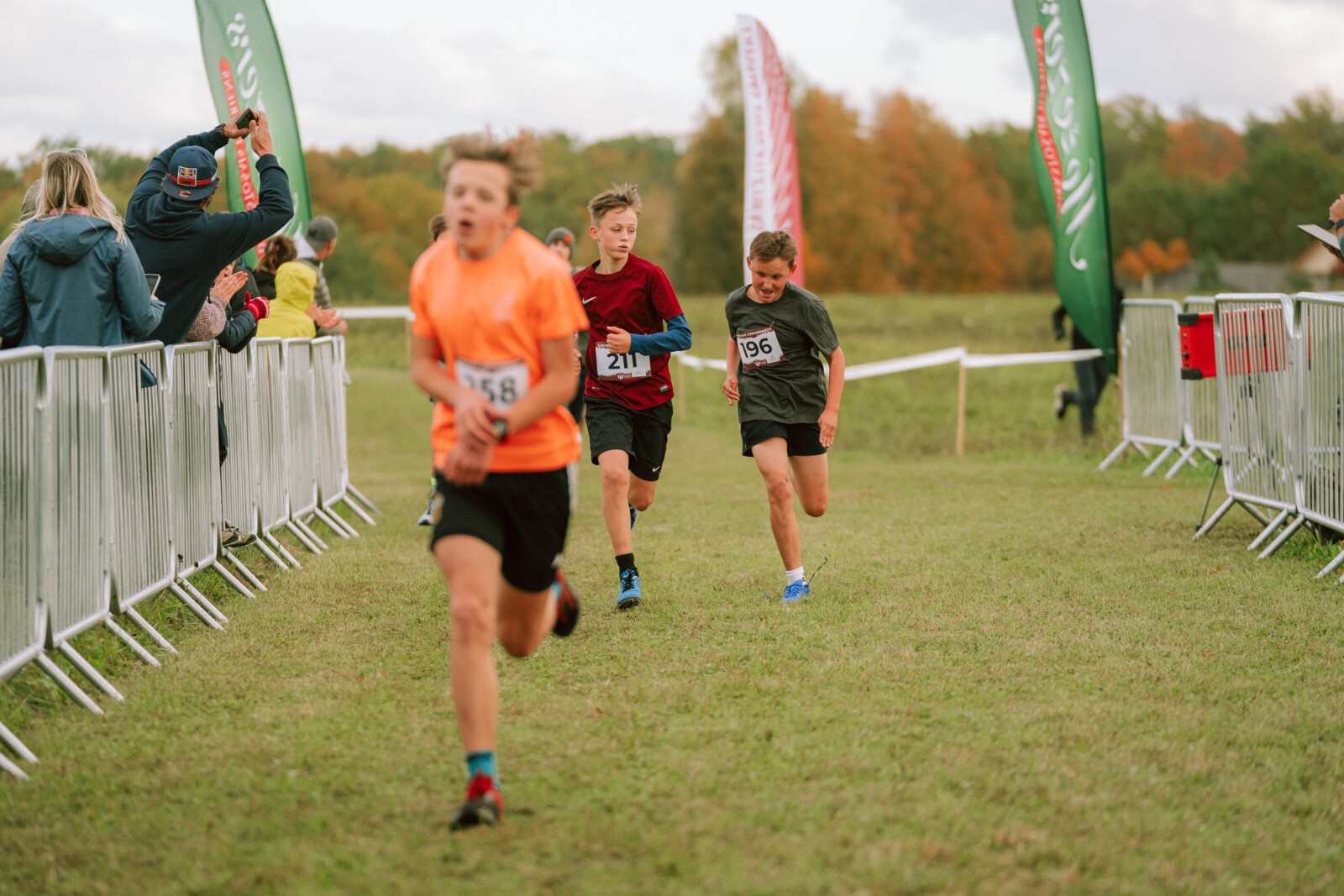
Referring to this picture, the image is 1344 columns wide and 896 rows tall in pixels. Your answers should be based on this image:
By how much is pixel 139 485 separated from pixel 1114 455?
34.8 ft

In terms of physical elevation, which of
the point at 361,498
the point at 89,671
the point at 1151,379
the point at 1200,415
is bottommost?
the point at 89,671

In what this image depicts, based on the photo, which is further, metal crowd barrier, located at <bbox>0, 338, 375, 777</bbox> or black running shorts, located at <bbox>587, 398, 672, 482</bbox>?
black running shorts, located at <bbox>587, 398, 672, 482</bbox>

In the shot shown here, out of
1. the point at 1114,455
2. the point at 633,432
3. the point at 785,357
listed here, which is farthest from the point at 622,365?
the point at 1114,455

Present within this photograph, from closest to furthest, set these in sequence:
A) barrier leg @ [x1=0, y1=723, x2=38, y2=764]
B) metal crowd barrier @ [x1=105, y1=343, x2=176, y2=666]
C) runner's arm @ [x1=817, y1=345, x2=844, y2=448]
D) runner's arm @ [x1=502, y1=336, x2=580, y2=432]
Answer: runner's arm @ [x1=502, y1=336, x2=580, y2=432] < barrier leg @ [x1=0, y1=723, x2=38, y2=764] < metal crowd barrier @ [x1=105, y1=343, x2=176, y2=666] < runner's arm @ [x1=817, y1=345, x2=844, y2=448]

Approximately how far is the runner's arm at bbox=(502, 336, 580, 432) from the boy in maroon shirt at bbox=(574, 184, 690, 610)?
3.03 metres

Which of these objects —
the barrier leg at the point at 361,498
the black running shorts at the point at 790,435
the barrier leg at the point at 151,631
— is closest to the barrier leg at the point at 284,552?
the barrier leg at the point at 151,631

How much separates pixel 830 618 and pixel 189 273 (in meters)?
3.93

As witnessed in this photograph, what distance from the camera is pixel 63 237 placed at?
567 centimetres

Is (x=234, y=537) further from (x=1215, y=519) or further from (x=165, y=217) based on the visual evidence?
(x=1215, y=519)

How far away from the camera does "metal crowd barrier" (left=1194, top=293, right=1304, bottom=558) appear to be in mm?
8109

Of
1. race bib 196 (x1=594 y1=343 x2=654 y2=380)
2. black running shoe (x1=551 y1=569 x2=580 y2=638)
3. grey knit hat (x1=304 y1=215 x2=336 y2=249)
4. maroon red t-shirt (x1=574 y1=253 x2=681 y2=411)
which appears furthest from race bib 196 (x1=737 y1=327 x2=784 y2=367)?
grey knit hat (x1=304 y1=215 x2=336 y2=249)

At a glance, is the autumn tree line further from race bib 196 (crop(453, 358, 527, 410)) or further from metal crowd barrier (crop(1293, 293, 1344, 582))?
race bib 196 (crop(453, 358, 527, 410))

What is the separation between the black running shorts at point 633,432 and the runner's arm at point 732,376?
0.37 m

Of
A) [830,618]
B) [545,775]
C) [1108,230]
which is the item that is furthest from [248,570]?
[1108,230]
